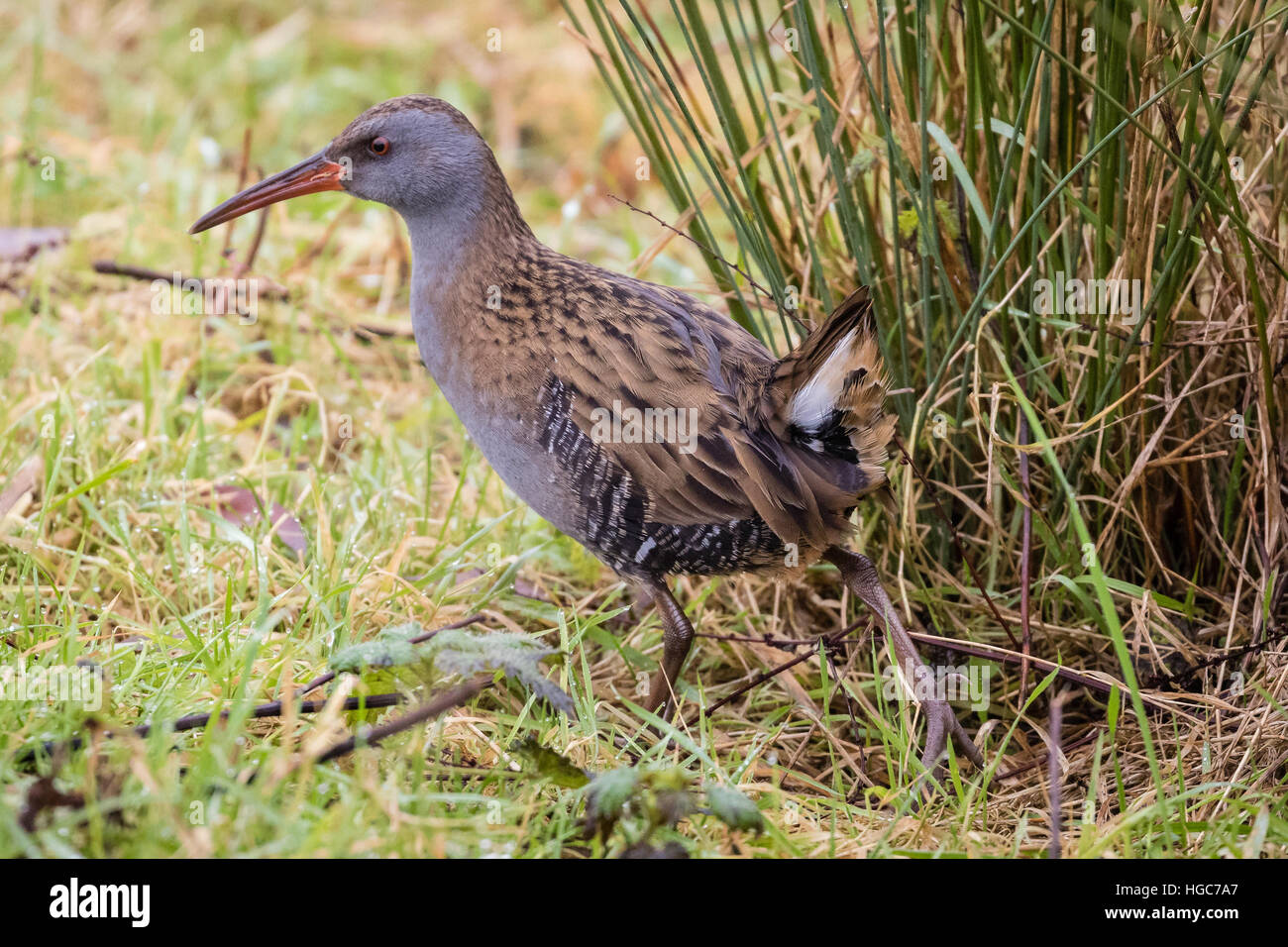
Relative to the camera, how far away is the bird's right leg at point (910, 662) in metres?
2.39

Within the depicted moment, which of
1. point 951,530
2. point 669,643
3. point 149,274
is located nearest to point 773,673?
point 669,643

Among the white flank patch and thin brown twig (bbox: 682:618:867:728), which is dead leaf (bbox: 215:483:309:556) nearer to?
thin brown twig (bbox: 682:618:867:728)

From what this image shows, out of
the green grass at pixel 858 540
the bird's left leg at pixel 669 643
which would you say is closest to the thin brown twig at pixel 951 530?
the green grass at pixel 858 540

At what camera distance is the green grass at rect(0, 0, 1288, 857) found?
201 cm

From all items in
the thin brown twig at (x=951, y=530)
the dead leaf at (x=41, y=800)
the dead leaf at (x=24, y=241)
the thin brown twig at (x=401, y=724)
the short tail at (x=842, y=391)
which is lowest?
the dead leaf at (x=41, y=800)

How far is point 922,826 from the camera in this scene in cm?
212

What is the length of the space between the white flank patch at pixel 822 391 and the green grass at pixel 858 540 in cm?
25

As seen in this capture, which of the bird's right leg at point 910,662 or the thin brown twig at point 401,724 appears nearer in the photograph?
the thin brown twig at point 401,724

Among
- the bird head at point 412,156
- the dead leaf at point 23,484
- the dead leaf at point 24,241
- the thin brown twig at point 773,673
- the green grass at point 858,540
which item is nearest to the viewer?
the green grass at point 858,540

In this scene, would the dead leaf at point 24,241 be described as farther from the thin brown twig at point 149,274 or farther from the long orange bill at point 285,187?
the long orange bill at point 285,187

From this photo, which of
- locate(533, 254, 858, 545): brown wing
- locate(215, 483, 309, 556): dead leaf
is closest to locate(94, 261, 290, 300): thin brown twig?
locate(215, 483, 309, 556): dead leaf

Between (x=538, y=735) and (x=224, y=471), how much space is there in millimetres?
1345

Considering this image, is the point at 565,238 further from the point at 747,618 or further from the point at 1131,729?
the point at 1131,729
